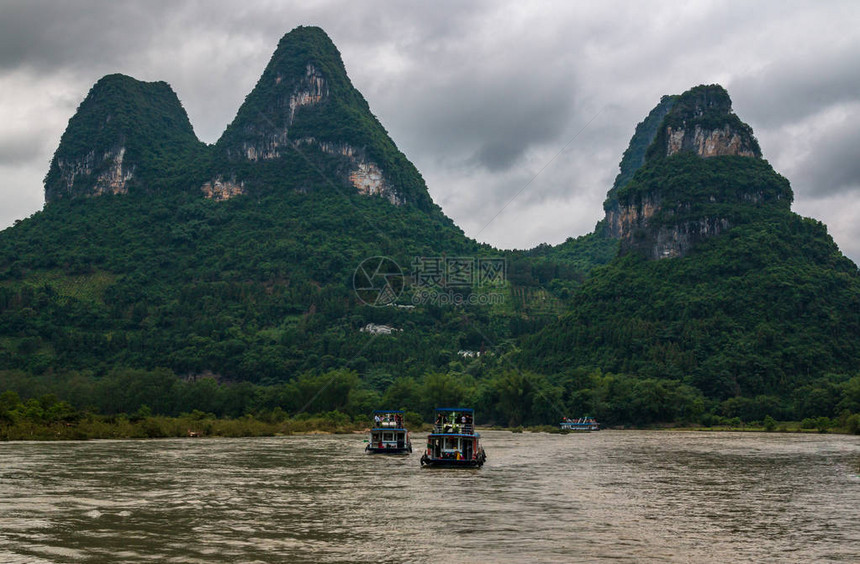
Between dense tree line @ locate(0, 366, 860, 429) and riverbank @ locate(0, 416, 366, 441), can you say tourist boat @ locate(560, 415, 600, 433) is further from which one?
riverbank @ locate(0, 416, 366, 441)

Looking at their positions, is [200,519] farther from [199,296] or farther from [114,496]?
[199,296]

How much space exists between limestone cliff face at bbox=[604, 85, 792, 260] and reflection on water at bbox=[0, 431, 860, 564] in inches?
5041

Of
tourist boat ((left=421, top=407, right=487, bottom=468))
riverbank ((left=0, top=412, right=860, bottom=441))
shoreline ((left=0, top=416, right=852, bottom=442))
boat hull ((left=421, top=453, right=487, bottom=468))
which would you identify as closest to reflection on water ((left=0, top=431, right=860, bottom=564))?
boat hull ((left=421, top=453, right=487, bottom=468))

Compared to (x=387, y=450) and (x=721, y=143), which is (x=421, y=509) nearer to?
(x=387, y=450)

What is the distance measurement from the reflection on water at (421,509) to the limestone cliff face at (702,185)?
12804 centimetres

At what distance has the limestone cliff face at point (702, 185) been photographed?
179875mm

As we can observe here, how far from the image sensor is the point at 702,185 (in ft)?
604

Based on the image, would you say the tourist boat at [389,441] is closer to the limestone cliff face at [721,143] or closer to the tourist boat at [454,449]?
the tourist boat at [454,449]

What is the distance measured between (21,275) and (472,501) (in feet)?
592

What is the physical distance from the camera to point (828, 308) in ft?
472

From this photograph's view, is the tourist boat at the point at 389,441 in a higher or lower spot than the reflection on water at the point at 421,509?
higher

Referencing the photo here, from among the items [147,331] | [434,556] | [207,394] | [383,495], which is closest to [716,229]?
[207,394]

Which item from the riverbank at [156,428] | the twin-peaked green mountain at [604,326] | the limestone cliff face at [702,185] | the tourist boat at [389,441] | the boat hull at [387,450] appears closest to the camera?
the boat hull at [387,450]

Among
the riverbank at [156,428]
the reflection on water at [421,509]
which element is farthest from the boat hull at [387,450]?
the riverbank at [156,428]
